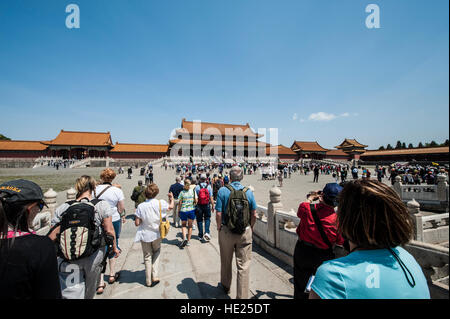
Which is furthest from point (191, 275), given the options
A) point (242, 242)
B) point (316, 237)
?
point (316, 237)

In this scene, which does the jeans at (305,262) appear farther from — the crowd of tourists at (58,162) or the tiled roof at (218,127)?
the tiled roof at (218,127)

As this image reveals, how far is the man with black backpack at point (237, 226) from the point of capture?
2441 mm

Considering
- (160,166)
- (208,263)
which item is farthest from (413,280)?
(160,166)

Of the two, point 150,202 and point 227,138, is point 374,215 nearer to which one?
point 150,202

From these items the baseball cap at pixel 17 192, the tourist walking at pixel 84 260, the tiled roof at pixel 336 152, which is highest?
the tiled roof at pixel 336 152

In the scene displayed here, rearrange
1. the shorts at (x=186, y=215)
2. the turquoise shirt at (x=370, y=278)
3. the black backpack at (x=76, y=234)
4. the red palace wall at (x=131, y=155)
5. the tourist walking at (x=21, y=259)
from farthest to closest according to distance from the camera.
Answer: the red palace wall at (x=131, y=155)
the shorts at (x=186, y=215)
the black backpack at (x=76, y=234)
the tourist walking at (x=21, y=259)
the turquoise shirt at (x=370, y=278)

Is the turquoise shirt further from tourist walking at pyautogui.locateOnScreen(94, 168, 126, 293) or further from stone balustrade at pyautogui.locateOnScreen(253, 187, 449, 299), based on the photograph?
tourist walking at pyautogui.locateOnScreen(94, 168, 126, 293)

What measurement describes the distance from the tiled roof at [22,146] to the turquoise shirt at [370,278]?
169 ft

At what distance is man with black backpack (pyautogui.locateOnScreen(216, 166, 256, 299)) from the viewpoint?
2441 millimetres

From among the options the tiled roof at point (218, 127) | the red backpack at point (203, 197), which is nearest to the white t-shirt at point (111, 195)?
the red backpack at point (203, 197)

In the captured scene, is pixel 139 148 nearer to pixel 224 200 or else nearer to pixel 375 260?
pixel 224 200

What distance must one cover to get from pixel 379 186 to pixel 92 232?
7.56ft

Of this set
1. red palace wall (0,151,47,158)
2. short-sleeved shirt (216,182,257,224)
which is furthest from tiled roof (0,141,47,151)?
short-sleeved shirt (216,182,257,224)

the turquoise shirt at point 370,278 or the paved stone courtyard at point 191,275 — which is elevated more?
the turquoise shirt at point 370,278
